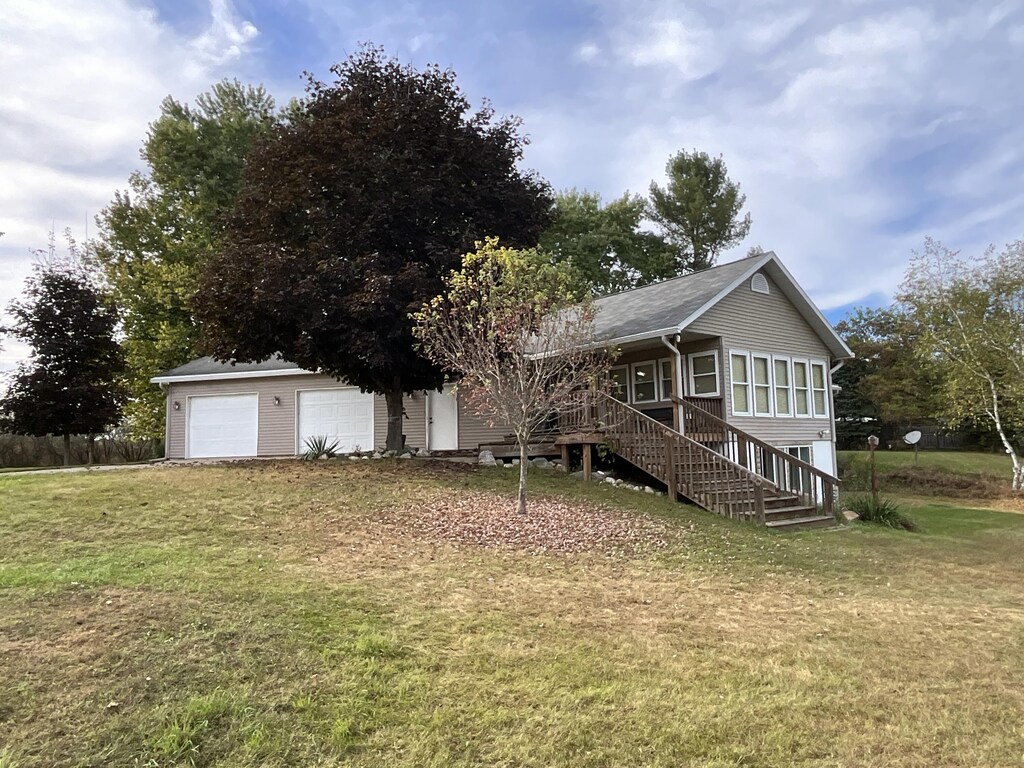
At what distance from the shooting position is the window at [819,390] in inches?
700

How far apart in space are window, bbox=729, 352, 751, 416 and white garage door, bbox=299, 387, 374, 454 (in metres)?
10.1

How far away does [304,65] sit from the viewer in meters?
14.4

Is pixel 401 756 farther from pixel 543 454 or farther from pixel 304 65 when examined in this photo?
pixel 304 65

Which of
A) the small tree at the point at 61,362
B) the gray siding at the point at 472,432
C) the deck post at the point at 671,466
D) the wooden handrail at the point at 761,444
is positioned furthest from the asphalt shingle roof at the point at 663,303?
the small tree at the point at 61,362

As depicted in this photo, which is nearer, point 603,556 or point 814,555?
point 603,556

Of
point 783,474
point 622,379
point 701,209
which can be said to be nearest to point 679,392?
point 783,474

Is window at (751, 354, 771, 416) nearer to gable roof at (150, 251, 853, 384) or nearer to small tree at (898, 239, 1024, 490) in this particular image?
gable roof at (150, 251, 853, 384)

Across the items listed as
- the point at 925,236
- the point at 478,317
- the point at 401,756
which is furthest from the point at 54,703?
the point at 925,236

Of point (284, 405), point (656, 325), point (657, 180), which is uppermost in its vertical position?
point (657, 180)

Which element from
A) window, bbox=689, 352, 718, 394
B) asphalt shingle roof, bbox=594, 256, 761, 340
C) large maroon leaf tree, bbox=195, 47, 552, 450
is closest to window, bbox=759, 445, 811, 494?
window, bbox=689, 352, 718, 394

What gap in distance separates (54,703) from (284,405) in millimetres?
16946

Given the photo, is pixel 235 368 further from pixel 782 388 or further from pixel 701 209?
pixel 701 209

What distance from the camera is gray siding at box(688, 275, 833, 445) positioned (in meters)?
15.0

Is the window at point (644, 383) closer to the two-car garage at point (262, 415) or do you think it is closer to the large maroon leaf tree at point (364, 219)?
the large maroon leaf tree at point (364, 219)
